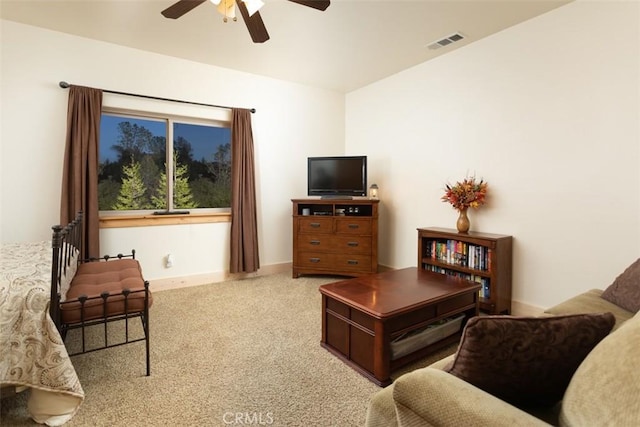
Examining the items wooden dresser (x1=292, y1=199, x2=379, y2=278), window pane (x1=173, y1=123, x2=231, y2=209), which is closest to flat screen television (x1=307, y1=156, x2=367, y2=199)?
wooden dresser (x1=292, y1=199, x2=379, y2=278)

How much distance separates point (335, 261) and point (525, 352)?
3234mm

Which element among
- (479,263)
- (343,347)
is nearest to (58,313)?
(343,347)

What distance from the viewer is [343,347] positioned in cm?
219

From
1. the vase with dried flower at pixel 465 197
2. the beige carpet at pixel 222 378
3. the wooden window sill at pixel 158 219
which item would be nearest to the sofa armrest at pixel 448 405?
the beige carpet at pixel 222 378

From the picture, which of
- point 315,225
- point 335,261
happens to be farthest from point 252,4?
point 335,261

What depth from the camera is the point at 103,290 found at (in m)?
2.02

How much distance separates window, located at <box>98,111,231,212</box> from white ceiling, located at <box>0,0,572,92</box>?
2.64ft

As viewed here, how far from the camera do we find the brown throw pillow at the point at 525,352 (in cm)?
92

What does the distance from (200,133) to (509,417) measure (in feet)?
13.4

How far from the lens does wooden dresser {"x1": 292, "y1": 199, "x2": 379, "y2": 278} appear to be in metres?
4.02

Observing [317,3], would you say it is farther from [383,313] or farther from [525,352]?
[525,352]

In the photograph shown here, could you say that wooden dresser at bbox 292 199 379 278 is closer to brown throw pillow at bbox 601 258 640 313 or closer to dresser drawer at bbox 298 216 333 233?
dresser drawer at bbox 298 216 333 233

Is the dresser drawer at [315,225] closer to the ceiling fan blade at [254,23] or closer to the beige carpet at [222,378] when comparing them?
the beige carpet at [222,378]
